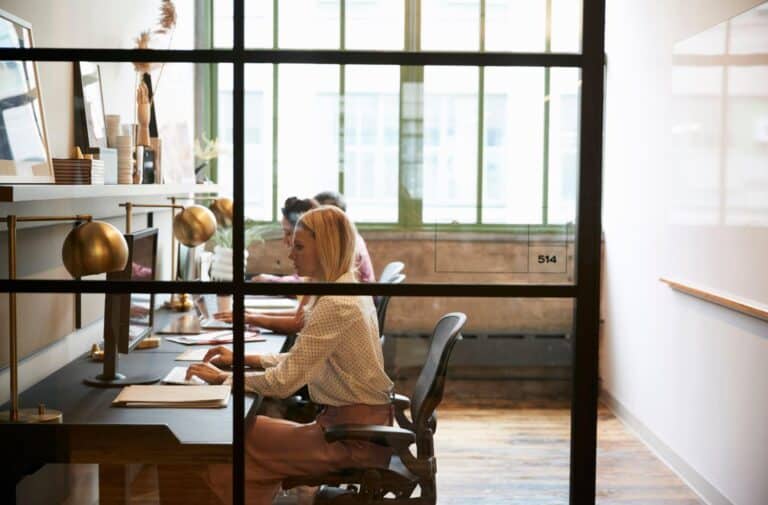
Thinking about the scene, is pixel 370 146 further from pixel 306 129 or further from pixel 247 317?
pixel 247 317

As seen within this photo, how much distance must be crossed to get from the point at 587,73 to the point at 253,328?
2.94 feet

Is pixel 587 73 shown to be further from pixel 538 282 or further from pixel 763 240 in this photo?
pixel 763 240

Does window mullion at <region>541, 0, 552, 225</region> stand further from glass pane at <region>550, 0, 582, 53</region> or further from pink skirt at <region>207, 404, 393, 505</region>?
pink skirt at <region>207, 404, 393, 505</region>

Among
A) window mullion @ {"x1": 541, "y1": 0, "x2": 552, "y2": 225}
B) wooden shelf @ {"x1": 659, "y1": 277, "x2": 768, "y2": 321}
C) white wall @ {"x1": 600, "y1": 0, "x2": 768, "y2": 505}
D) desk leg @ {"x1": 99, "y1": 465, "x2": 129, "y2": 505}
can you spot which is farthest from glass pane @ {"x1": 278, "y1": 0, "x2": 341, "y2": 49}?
wooden shelf @ {"x1": 659, "y1": 277, "x2": 768, "y2": 321}

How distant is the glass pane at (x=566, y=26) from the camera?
1898 mm

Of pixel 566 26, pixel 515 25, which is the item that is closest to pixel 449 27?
pixel 515 25

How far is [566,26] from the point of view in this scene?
1899 mm

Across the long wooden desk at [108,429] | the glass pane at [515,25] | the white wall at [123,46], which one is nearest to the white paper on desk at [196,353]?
the long wooden desk at [108,429]

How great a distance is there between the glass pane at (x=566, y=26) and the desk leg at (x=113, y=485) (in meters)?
1.30

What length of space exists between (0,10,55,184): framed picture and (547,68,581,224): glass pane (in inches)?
44.4

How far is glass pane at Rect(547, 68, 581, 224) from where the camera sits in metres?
1.91

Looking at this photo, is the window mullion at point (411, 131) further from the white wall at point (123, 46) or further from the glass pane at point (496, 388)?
the white wall at point (123, 46)

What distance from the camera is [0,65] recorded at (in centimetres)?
197

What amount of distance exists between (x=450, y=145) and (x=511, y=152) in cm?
13
